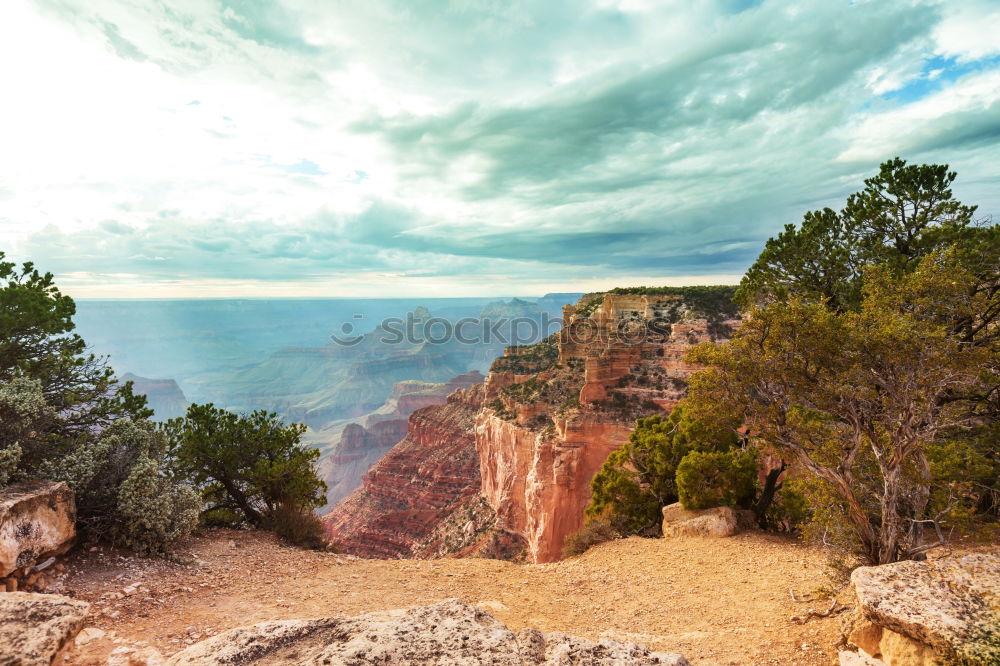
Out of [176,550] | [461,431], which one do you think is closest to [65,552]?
[176,550]

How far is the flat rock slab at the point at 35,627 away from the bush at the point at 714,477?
51.1 ft

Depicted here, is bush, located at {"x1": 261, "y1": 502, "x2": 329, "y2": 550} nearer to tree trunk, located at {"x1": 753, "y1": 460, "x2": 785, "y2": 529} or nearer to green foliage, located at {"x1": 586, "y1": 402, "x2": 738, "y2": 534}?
green foliage, located at {"x1": 586, "y1": 402, "x2": 738, "y2": 534}

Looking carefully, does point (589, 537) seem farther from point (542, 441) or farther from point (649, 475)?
point (542, 441)

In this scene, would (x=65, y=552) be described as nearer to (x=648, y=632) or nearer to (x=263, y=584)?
(x=263, y=584)

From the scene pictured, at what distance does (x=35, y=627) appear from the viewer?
14.4 feet

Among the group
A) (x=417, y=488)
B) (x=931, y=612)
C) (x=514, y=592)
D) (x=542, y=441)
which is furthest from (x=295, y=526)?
(x=417, y=488)

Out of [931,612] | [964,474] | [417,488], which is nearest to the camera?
[931,612]

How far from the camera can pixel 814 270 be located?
15.7m

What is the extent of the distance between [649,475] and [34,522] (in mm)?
18243

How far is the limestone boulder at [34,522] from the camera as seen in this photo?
755cm

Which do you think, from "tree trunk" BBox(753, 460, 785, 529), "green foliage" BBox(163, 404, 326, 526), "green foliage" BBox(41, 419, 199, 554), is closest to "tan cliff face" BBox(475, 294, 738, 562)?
"tree trunk" BBox(753, 460, 785, 529)

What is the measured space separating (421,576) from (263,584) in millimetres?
3545

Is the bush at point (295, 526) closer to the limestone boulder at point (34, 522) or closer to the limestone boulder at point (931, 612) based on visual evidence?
the limestone boulder at point (34, 522)

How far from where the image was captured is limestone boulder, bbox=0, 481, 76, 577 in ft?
24.8
